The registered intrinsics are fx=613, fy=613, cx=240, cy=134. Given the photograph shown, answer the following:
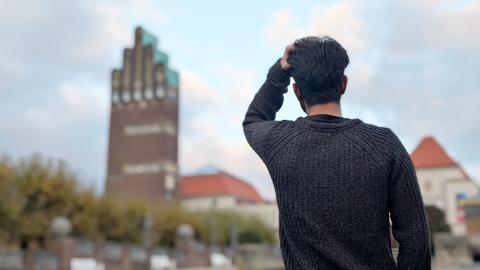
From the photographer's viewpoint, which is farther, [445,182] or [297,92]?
[445,182]

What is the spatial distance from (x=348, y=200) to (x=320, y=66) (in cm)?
42

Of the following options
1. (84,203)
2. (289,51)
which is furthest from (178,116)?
(289,51)

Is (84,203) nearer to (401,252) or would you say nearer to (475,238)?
(475,238)

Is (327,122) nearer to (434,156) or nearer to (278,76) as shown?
(278,76)

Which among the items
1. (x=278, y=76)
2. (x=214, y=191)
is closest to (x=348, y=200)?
(x=278, y=76)

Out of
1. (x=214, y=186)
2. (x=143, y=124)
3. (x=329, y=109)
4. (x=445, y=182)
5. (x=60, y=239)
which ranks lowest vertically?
(x=329, y=109)

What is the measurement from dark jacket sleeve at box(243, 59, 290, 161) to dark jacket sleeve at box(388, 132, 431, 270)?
0.43 m

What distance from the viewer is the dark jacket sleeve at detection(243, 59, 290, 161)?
6.59 feet

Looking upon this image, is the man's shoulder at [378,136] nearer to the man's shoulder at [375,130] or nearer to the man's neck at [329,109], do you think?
the man's shoulder at [375,130]

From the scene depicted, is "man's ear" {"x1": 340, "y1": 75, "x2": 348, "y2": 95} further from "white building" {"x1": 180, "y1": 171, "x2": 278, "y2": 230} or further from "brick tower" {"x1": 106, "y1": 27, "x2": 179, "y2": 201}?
"white building" {"x1": 180, "y1": 171, "x2": 278, "y2": 230}

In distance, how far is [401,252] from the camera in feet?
5.73

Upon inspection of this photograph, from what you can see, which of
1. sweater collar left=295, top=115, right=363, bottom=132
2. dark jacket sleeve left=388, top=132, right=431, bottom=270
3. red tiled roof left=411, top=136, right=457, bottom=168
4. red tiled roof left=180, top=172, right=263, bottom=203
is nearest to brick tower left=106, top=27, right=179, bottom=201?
red tiled roof left=180, top=172, right=263, bottom=203

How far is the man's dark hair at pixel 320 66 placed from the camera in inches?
74.3

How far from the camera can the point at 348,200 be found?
1.76 m
